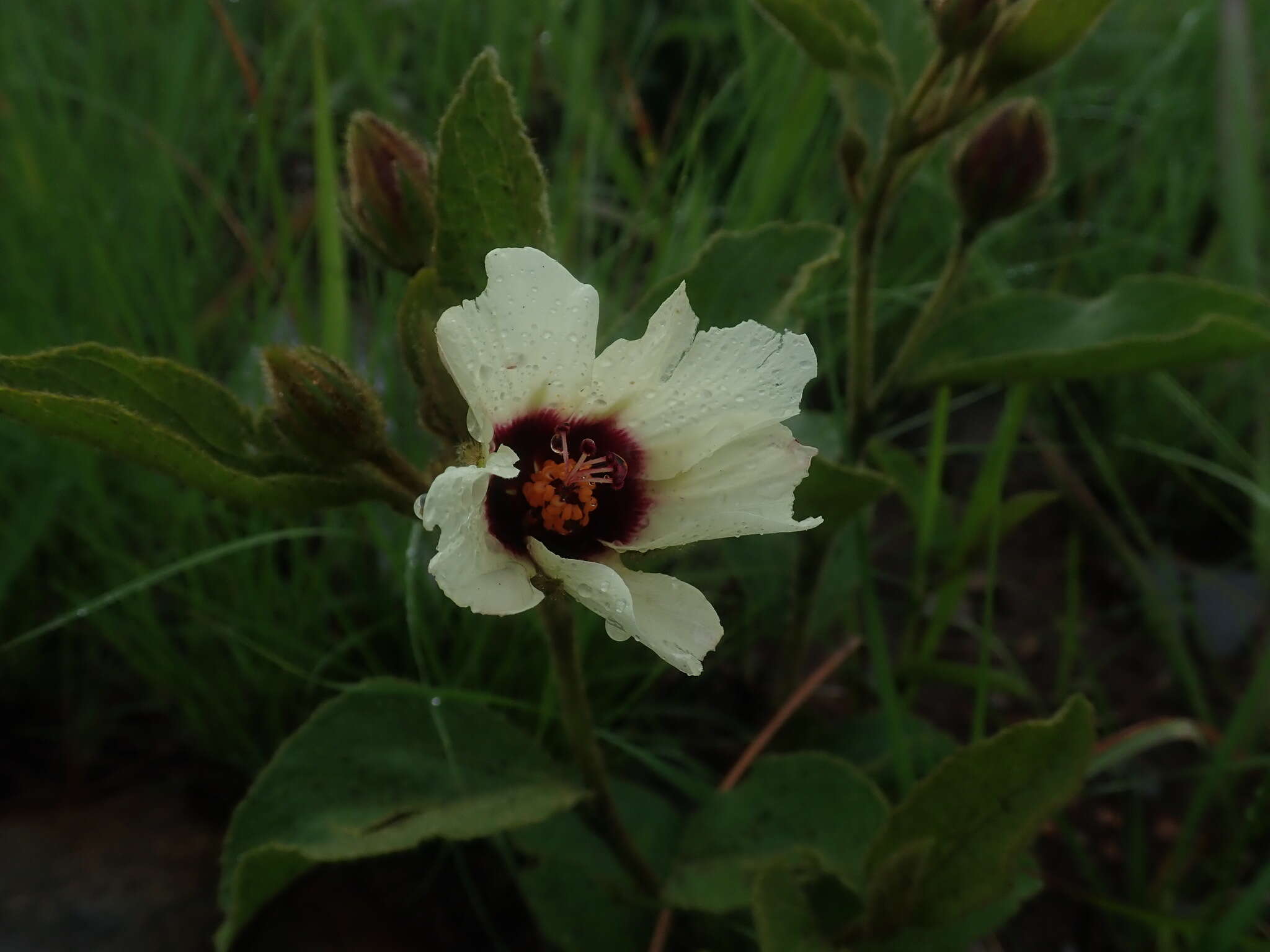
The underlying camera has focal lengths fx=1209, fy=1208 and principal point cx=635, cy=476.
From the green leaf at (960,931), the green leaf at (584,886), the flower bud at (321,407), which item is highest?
the flower bud at (321,407)

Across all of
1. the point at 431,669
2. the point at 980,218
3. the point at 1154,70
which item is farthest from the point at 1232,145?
the point at 431,669

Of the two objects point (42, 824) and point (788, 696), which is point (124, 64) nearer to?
point (42, 824)

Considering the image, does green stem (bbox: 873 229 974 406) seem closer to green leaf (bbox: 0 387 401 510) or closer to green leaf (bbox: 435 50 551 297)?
green leaf (bbox: 435 50 551 297)

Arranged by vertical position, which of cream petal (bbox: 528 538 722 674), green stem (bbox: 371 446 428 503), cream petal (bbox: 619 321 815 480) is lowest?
green stem (bbox: 371 446 428 503)

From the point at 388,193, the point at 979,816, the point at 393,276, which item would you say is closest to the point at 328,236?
the point at 393,276

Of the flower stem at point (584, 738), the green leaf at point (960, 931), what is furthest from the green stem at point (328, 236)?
the green leaf at point (960, 931)

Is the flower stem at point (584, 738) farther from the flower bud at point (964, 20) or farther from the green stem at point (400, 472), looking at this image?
the flower bud at point (964, 20)

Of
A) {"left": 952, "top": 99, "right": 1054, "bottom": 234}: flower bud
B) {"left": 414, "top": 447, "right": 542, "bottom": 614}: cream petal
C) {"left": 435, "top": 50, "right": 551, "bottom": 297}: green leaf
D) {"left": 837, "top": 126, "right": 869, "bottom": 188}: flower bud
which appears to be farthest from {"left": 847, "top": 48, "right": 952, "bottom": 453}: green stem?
{"left": 414, "top": 447, "right": 542, "bottom": 614}: cream petal
